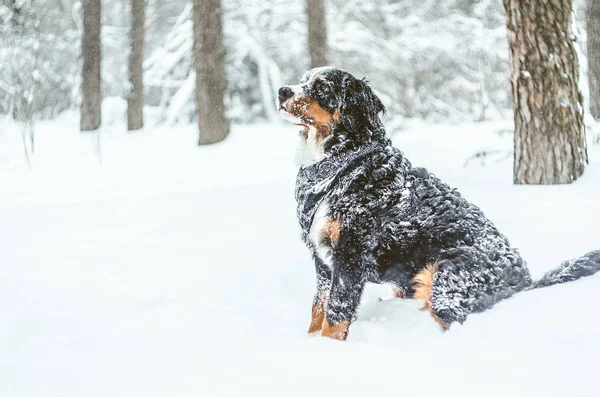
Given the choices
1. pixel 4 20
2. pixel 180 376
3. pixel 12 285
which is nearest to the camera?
pixel 180 376

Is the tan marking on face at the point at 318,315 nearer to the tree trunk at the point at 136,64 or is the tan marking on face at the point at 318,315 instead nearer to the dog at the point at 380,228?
Answer: the dog at the point at 380,228

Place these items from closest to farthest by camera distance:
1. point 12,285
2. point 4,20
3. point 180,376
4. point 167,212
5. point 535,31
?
point 180,376
point 12,285
point 535,31
point 167,212
point 4,20

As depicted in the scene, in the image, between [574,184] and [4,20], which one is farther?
[4,20]

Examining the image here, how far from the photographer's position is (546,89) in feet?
19.4

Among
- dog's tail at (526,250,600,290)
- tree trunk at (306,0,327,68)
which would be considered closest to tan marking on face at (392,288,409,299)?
dog's tail at (526,250,600,290)

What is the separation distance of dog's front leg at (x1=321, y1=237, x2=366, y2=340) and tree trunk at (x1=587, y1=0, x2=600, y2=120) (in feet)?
23.4

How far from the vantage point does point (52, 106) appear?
2156 centimetres

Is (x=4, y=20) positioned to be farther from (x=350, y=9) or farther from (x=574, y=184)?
(x=574, y=184)

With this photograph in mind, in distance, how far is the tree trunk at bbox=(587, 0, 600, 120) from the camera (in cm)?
899

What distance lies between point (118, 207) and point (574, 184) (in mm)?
5187

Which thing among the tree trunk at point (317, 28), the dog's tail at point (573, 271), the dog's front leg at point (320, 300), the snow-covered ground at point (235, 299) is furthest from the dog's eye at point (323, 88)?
the tree trunk at point (317, 28)

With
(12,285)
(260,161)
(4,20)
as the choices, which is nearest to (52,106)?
(4,20)

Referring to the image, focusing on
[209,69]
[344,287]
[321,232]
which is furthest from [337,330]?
[209,69]

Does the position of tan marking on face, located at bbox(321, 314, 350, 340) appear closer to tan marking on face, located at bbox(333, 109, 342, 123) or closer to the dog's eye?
tan marking on face, located at bbox(333, 109, 342, 123)
